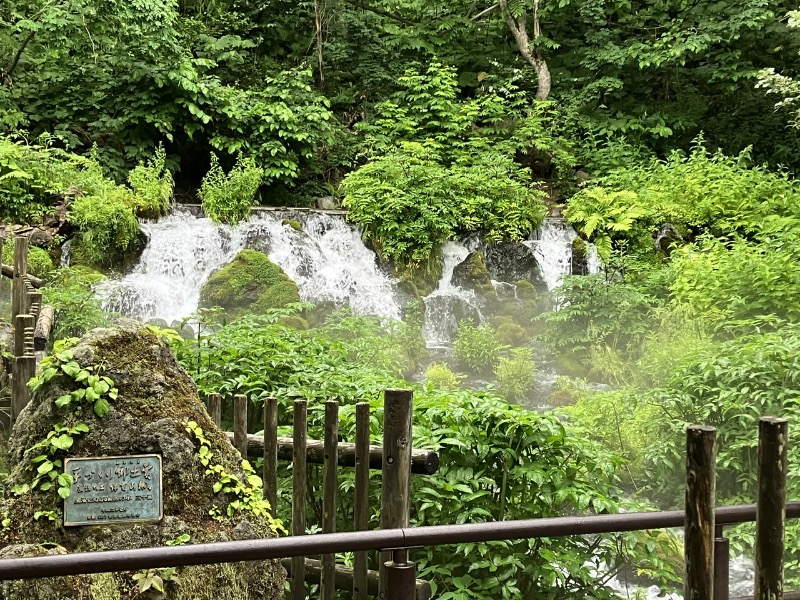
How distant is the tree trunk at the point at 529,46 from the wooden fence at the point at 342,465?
46.6 ft

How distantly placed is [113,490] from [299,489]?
0.80 meters

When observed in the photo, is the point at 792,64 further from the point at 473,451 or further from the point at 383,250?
the point at 473,451

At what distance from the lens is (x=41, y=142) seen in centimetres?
1300

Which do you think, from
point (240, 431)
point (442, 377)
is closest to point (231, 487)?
point (240, 431)

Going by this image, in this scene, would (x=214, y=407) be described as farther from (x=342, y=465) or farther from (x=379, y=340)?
(x=379, y=340)

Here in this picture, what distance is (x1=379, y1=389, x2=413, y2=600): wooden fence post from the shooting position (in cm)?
291

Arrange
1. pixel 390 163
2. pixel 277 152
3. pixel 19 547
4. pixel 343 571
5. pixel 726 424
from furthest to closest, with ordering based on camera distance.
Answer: pixel 277 152 < pixel 390 163 < pixel 726 424 < pixel 343 571 < pixel 19 547


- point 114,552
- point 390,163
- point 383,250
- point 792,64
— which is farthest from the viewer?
point 792,64

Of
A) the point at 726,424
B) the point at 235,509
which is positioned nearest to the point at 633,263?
the point at 726,424

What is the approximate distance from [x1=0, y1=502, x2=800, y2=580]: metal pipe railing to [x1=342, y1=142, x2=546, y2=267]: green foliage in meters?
10.2

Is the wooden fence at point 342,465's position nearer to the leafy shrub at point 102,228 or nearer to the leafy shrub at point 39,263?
the leafy shrub at point 39,263

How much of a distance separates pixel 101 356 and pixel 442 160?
12147 millimetres

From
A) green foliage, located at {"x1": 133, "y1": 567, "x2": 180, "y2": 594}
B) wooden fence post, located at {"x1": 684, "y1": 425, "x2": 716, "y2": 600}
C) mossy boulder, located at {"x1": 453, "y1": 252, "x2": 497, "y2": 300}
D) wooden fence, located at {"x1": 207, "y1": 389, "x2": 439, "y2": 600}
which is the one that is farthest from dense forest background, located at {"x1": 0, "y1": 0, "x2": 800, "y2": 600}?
wooden fence post, located at {"x1": 684, "y1": 425, "x2": 716, "y2": 600}

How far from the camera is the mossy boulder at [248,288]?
10867 millimetres
